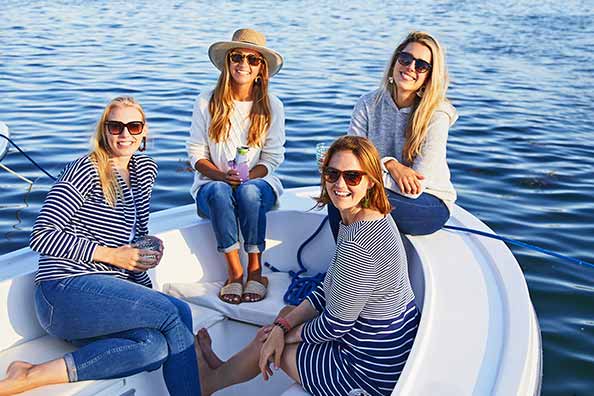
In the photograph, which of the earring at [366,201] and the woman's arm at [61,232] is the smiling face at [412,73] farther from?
the woman's arm at [61,232]

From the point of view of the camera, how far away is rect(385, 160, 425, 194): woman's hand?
10.2 ft

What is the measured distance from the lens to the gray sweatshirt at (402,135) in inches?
127

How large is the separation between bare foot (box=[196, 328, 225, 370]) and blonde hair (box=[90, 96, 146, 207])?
0.65 meters

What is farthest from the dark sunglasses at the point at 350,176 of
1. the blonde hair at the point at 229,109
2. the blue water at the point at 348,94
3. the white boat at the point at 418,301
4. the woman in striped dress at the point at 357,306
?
the blue water at the point at 348,94

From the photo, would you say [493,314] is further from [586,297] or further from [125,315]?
[586,297]

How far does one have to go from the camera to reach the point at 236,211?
3.35 meters

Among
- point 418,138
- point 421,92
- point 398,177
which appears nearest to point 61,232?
point 398,177

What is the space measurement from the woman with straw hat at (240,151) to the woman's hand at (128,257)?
588 millimetres

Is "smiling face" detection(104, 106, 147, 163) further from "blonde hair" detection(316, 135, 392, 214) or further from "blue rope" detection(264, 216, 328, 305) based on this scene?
"blue rope" detection(264, 216, 328, 305)

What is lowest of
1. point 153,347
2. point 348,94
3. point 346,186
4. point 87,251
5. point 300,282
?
point 348,94

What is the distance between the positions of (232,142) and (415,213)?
95 cm

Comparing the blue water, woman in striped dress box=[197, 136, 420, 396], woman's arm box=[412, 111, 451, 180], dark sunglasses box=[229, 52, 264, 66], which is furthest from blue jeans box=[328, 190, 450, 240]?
the blue water

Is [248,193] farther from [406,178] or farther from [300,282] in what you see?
[406,178]

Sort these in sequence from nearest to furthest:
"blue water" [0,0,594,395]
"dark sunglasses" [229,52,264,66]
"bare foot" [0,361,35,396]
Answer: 1. "bare foot" [0,361,35,396]
2. "dark sunglasses" [229,52,264,66]
3. "blue water" [0,0,594,395]
